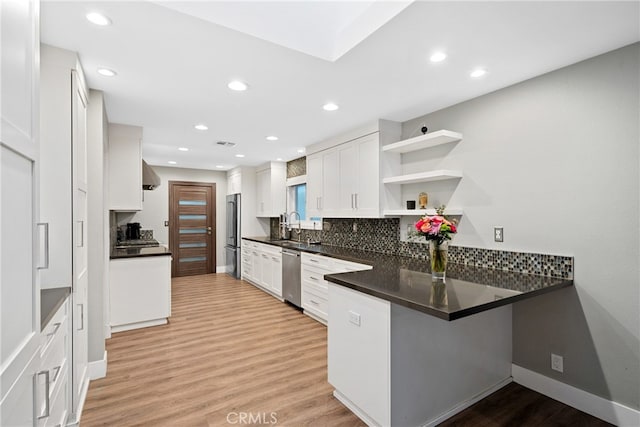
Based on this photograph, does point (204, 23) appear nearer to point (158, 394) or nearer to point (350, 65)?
point (350, 65)

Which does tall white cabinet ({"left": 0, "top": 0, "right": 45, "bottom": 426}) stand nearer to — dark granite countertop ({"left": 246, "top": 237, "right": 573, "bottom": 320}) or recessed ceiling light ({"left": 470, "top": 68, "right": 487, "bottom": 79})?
dark granite countertop ({"left": 246, "top": 237, "right": 573, "bottom": 320})

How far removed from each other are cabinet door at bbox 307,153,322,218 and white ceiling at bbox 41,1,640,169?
4.80ft

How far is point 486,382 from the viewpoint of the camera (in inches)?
94.1

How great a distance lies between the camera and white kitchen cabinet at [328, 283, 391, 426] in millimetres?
1872

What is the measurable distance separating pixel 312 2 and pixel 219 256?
20.9 ft

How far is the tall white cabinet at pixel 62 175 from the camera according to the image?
192 centimetres

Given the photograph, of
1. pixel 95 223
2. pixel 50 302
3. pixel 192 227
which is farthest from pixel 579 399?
pixel 192 227

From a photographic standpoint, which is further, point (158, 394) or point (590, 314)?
point (158, 394)

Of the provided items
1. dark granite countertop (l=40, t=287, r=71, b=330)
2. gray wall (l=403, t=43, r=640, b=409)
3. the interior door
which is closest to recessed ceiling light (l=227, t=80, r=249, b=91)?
dark granite countertop (l=40, t=287, r=71, b=330)

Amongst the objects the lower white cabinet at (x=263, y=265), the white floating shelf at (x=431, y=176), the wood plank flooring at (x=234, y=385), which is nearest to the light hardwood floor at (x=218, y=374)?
the wood plank flooring at (x=234, y=385)

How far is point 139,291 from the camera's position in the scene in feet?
12.3

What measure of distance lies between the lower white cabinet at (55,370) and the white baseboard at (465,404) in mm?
2014

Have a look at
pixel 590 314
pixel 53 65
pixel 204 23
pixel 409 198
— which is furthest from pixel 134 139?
pixel 590 314

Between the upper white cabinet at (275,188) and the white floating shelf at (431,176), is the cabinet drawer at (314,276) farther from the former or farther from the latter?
the upper white cabinet at (275,188)
